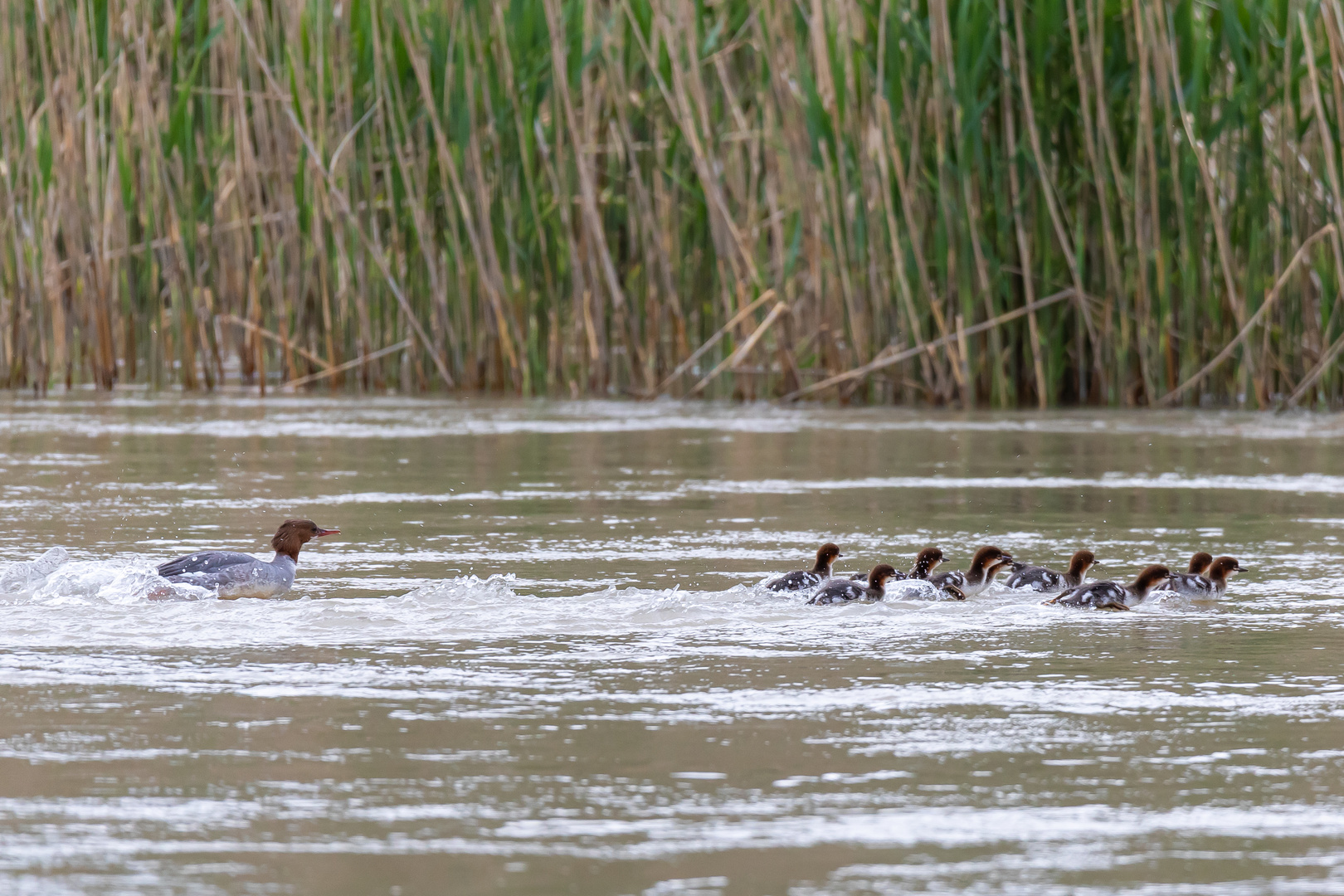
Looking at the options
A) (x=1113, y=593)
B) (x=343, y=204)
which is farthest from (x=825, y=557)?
(x=343, y=204)

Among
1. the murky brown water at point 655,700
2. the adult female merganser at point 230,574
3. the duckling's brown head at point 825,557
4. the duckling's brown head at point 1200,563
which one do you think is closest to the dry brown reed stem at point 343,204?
the murky brown water at point 655,700

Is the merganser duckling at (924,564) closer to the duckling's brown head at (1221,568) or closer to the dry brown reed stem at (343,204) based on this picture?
the duckling's brown head at (1221,568)

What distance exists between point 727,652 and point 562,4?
1019cm

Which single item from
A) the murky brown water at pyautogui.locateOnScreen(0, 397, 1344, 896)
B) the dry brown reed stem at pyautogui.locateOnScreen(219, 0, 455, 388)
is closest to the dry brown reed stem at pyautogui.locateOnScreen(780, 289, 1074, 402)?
the dry brown reed stem at pyautogui.locateOnScreen(219, 0, 455, 388)

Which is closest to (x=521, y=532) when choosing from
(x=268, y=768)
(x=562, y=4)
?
(x=268, y=768)

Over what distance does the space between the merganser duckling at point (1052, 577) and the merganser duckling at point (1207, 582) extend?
291mm

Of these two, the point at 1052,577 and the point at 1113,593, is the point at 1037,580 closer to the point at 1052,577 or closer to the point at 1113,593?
the point at 1052,577

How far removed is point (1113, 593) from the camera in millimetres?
5875

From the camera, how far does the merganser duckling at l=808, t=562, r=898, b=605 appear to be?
5805 millimetres

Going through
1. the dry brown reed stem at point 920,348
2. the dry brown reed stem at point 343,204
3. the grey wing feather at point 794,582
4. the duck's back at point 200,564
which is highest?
the dry brown reed stem at point 343,204

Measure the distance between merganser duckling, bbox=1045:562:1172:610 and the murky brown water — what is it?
13 centimetres

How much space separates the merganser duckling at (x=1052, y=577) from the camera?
6266mm

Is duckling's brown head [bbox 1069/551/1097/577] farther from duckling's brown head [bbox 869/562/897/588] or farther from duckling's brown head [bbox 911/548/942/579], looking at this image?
duckling's brown head [bbox 869/562/897/588]

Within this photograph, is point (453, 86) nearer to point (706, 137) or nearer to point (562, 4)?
point (562, 4)
